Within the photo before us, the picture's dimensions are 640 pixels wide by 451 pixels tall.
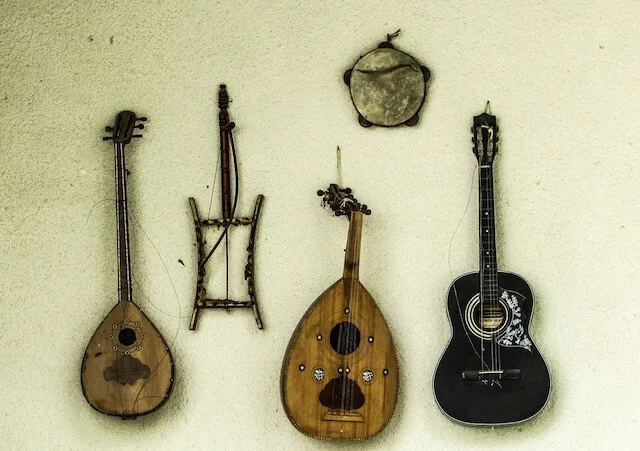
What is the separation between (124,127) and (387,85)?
3.05 ft

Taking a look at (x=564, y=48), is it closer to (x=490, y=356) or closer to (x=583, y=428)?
(x=490, y=356)

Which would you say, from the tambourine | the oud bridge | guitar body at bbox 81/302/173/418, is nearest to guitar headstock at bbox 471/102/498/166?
the tambourine

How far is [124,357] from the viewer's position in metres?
2.57

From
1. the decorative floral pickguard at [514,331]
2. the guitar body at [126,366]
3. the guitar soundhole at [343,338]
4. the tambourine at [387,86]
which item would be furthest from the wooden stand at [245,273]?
the decorative floral pickguard at [514,331]

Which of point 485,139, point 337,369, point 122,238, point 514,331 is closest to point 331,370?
point 337,369

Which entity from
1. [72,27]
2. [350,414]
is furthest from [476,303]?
[72,27]

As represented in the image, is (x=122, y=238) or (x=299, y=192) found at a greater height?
(x=299, y=192)

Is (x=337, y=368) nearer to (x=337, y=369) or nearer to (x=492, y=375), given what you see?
(x=337, y=369)

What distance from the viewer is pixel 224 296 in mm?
2639

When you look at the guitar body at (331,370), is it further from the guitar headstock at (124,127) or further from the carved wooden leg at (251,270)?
the guitar headstock at (124,127)

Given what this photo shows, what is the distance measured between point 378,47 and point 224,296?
1034 mm

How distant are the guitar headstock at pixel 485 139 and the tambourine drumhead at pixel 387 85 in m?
0.22

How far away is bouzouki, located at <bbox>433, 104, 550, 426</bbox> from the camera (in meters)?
2.54

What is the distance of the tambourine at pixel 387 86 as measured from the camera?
2.61m
